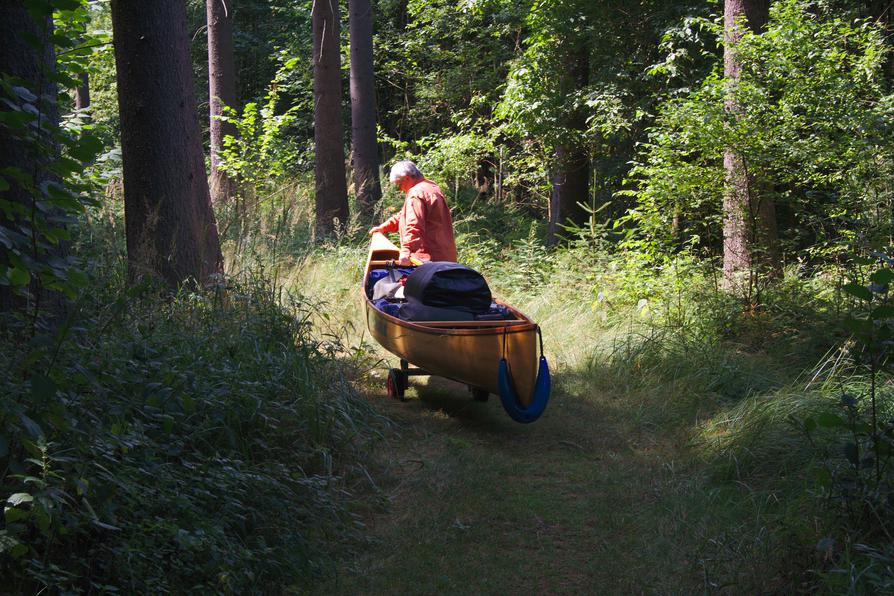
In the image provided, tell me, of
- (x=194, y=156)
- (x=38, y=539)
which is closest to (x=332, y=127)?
(x=194, y=156)

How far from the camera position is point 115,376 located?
4043 millimetres

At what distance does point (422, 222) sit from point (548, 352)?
200cm

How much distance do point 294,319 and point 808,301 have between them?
4.98 metres

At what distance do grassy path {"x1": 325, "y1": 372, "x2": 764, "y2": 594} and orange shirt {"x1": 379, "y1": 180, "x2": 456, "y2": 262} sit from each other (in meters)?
2.39

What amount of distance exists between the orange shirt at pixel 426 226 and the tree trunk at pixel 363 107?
6.36 metres

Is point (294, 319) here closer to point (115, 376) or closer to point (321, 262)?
point (115, 376)

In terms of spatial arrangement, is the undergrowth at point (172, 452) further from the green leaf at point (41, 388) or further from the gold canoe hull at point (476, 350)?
the gold canoe hull at point (476, 350)

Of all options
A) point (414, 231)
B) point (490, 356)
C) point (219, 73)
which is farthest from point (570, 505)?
point (219, 73)

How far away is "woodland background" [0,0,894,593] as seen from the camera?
11.1 ft

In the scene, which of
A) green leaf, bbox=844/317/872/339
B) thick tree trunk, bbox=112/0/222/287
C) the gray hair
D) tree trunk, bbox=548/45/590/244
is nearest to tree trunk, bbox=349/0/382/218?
tree trunk, bbox=548/45/590/244

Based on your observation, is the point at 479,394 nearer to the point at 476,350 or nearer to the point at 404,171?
the point at 476,350

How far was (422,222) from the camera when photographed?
9141 mm

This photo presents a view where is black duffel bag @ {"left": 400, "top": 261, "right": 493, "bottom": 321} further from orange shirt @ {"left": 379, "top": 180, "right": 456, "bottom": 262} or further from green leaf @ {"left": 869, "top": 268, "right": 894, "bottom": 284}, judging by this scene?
green leaf @ {"left": 869, "top": 268, "right": 894, "bottom": 284}

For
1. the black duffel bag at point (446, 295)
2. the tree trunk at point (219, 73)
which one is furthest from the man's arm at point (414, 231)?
the tree trunk at point (219, 73)
